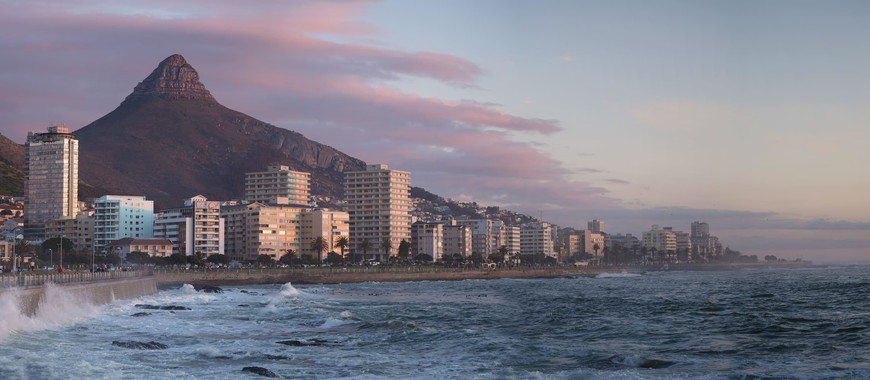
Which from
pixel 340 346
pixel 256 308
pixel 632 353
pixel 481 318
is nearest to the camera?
pixel 632 353

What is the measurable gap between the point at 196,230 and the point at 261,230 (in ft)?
49.7

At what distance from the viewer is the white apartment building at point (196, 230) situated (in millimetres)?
171500

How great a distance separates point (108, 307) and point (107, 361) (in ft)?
→ 84.0

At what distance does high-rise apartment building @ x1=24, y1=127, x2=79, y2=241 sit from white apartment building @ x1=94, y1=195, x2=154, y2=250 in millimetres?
14287

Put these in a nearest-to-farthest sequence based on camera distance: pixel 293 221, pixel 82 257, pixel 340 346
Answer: pixel 340 346 → pixel 82 257 → pixel 293 221

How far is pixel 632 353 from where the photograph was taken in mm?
30656

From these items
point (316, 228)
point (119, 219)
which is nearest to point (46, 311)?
point (119, 219)

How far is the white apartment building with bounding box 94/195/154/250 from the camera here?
176750 mm

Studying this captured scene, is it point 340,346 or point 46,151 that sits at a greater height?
point 46,151

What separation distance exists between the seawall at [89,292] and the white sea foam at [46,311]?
11 centimetres

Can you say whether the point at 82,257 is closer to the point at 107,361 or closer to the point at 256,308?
the point at 256,308

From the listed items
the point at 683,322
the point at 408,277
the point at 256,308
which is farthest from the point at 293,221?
the point at 683,322

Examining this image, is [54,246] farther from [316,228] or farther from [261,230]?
[316,228]

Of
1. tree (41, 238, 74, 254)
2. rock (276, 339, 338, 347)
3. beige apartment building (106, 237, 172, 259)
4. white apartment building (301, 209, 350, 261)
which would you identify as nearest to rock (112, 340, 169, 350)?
rock (276, 339, 338, 347)
